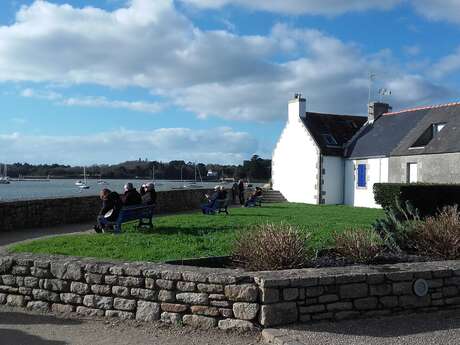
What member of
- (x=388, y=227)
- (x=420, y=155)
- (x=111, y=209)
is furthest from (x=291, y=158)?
(x=388, y=227)

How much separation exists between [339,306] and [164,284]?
82.5 inches

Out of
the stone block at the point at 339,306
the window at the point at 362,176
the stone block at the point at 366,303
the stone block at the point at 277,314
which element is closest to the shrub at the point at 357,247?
the stone block at the point at 366,303

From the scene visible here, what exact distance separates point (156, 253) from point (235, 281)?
3357mm

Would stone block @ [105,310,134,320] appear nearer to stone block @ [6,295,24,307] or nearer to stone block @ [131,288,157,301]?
stone block @ [131,288,157,301]

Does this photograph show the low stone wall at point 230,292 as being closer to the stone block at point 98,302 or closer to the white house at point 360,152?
the stone block at point 98,302

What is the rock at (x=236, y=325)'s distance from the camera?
6.06 meters

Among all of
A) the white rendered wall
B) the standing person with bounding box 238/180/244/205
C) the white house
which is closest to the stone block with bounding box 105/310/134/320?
the white house

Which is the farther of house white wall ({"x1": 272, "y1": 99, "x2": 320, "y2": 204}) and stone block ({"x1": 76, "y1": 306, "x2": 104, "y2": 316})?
house white wall ({"x1": 272, "y1": 99, "x2": 320, "y2": 204})

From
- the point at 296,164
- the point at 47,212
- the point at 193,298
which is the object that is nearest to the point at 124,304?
the point at 193,298

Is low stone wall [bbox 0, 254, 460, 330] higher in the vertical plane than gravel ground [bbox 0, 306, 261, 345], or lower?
higher

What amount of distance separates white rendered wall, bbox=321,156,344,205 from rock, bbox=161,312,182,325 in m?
26.1

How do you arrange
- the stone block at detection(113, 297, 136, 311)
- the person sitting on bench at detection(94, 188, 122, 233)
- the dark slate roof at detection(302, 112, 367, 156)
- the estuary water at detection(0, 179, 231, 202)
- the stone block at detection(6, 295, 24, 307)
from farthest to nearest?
the dark slate roof at detection(302, 112, 367, 156)
the estuary water at detection(0, 179, 231, 202)
the person sitting on bench at detection(94, 188, 122, 233)
the stone block at detection(6, 295, 24, 307)
the stone block at detection(113, 297, 136, 311)

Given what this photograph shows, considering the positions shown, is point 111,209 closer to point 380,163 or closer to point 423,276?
point 423,276

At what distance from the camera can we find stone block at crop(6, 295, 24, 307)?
7312mm
